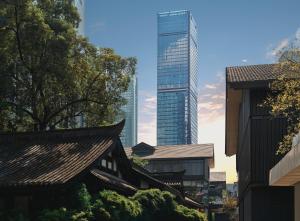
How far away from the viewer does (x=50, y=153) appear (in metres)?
23.6

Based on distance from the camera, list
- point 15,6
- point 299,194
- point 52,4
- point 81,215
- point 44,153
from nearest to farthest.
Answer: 1. point 299,194
2. point 81,215
3. point 44,153
4. point 15,6
5. point 52,4

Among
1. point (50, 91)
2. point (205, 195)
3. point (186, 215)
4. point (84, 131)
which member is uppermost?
point (50, 91)

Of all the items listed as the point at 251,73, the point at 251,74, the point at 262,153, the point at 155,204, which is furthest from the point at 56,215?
the point at 251,73

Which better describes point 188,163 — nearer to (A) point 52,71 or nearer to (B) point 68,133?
(A) point 52,71

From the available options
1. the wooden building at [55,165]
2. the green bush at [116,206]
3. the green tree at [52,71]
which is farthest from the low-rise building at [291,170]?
the green tree at [52,71]

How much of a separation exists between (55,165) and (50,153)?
7.10 feet

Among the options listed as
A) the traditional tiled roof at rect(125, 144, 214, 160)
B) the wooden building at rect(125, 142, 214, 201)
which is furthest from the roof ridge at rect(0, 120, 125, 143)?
the traditional tiled roof at rect(125, 144, 214, 160)

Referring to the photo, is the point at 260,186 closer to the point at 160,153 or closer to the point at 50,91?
the point at 50,91

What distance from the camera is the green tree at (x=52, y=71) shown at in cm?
3309

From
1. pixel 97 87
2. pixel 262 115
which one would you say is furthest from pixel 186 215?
pixel 97 87

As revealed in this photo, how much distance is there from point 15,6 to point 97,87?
28.9ft

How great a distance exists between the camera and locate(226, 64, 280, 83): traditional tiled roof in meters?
26.8

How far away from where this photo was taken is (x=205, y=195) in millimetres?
73250

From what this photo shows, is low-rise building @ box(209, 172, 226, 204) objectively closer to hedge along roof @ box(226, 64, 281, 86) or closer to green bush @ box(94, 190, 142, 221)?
hedge along roof @ box(226, 64, 281, 86)
